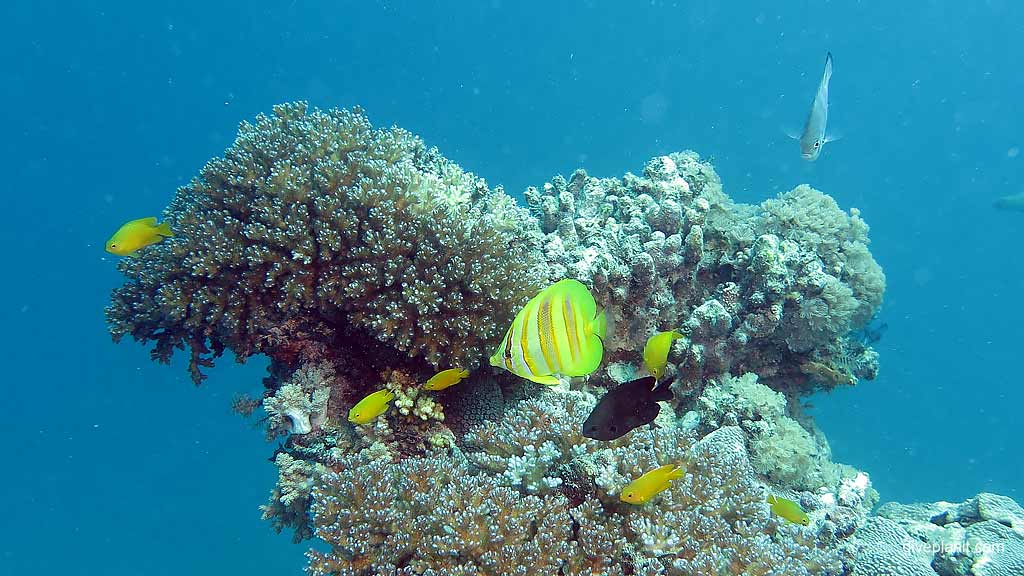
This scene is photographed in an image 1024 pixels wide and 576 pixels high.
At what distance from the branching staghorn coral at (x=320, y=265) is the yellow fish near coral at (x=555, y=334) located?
2.43 meters

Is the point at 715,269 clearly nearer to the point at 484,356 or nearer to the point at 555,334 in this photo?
the point at 484,356

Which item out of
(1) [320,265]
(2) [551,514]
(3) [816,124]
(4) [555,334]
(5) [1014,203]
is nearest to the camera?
(4) [555,334]

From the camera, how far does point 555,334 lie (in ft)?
6.15

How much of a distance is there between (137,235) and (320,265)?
5.59 ft

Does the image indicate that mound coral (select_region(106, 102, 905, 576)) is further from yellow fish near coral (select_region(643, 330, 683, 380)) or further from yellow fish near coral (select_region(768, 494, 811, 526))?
yellow fish near coral (select_region(643, 330, 683, 380))

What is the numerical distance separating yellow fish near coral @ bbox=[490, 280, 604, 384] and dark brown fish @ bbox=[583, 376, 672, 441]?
0.71 m

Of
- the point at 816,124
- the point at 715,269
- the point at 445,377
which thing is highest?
the point at 816,124

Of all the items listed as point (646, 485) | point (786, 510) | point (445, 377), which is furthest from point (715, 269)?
point (646, 485)

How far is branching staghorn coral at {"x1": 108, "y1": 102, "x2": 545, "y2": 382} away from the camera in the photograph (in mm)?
4359

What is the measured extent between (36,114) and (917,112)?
120576 millimetres

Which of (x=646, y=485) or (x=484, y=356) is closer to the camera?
(x=646, y=485)

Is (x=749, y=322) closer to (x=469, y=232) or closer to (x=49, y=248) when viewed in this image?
(x=469, y=232)

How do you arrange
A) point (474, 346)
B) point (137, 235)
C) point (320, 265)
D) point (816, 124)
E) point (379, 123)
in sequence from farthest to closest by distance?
1. point (379, 123)
2. point (816, 124)
3. point (137, 235)
4. point (320, 265)
5. point (474, 346)

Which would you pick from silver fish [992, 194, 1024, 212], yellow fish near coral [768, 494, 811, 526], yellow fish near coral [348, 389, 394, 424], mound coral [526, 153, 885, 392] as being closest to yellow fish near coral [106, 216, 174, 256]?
yellow fish near coral [348, 389, 394, 424]
